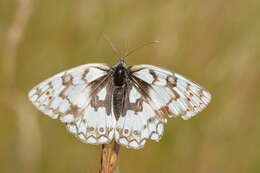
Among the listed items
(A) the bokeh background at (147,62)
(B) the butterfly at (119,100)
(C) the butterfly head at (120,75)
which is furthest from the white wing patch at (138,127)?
(A) the bokeh background at (147,62)

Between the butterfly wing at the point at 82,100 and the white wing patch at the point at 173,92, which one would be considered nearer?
the butterfly wing at the point at 82,100

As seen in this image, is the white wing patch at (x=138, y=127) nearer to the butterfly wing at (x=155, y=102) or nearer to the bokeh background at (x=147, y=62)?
the butterfly wing at (x=155, y=102)

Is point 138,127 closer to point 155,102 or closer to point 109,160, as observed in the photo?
point 155,102

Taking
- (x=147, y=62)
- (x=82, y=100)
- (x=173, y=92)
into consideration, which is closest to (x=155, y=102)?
(x=173, y=92)

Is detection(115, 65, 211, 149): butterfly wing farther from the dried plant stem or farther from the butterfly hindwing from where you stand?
the dried plant stem

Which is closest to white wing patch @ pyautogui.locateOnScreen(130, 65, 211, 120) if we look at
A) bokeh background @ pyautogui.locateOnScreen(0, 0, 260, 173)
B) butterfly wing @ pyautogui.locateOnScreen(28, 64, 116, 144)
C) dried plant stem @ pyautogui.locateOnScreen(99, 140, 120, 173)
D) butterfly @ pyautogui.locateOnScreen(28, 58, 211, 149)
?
butterfly @ pyautogui.locateOnScreen(28, 58, 211, 149)

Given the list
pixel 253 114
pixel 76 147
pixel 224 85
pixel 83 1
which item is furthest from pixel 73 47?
pixel 253 114

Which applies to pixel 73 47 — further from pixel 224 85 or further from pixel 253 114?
pixel 253 114
